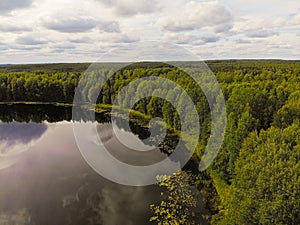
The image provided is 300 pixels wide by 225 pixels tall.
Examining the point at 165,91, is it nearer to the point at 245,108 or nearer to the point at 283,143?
the point at 245,108

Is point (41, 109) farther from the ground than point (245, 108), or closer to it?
closer to it

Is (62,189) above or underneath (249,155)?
underneath

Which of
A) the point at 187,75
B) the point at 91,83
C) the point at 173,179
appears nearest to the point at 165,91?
the point at 187,75

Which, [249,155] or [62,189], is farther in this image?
[62,189]

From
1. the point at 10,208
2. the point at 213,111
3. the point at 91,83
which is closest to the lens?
the point at 10,208

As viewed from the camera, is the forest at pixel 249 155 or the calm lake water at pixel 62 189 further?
the calm lake water at pixel 62 189

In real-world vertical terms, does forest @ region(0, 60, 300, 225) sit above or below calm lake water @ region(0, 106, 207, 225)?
above

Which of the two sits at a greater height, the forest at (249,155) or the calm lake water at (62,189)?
the forest at (249,155)

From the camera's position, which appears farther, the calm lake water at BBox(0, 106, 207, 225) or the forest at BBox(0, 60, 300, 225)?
the calm lake water at BBox(0, 106, 207, 225)
